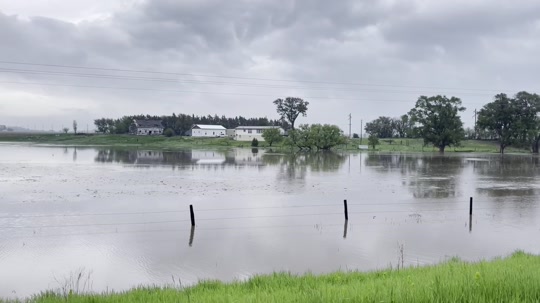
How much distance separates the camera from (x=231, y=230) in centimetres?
1527

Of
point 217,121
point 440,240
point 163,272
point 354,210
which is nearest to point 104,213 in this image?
point 163,272

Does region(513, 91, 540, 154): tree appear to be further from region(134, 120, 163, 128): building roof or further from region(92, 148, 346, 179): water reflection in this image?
region(134, 120, 163, 128): building roof

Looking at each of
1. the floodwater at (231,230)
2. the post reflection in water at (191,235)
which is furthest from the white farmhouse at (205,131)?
the post reflection in water at (191,235)

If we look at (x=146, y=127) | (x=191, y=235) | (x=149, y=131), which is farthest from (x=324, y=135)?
(x=146, y=127)

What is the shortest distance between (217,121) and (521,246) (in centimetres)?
16401

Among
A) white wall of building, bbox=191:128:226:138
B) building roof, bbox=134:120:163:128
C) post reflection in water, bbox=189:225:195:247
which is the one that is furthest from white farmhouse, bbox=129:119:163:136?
post reflection in water, bbox=189:225:195:247

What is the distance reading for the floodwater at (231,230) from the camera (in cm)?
1095

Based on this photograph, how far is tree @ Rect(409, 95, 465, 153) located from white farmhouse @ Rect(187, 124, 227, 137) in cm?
7044

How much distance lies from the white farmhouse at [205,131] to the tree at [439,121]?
70.4 metres

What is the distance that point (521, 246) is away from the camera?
43.7 feet

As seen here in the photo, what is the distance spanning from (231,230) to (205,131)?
422ft

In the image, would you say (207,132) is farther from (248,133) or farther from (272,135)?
(272,135)

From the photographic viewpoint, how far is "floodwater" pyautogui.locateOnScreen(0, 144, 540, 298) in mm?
10953

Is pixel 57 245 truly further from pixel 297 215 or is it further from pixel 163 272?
pixel 297 215
